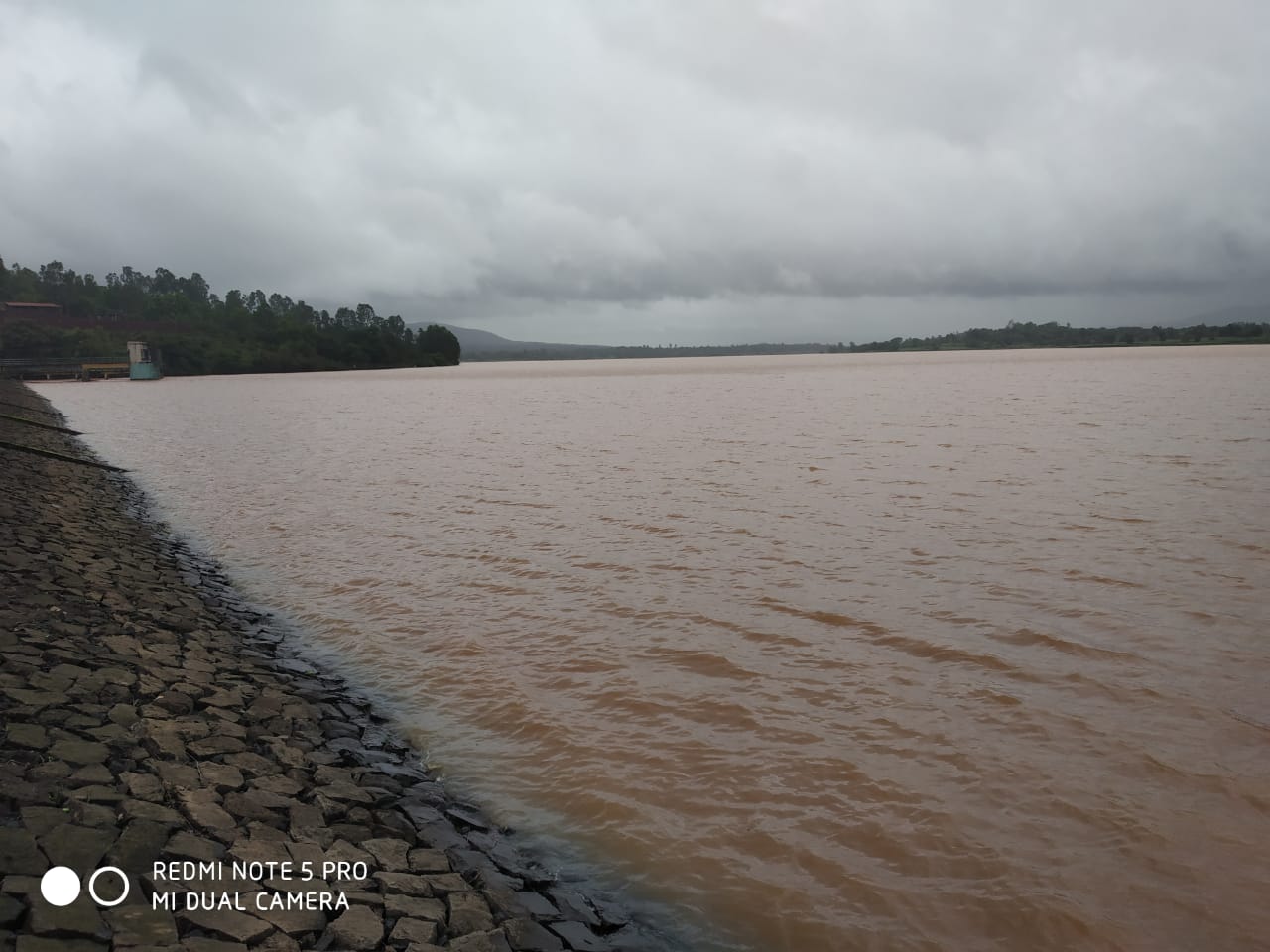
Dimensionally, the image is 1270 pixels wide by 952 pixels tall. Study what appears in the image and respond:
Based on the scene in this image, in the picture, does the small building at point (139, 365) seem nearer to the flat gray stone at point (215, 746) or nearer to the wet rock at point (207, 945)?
the flat gray stone at point (215, 746)


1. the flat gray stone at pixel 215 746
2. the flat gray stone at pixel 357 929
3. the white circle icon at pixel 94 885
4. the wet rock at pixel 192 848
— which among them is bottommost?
the flat gray stone at pixel 357 929

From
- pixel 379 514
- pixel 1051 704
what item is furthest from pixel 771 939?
pixel 379 514

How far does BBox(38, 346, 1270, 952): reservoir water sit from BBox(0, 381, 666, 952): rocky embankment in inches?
34.0

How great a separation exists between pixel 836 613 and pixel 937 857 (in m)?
5.67

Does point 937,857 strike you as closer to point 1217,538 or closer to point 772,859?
point 772,859

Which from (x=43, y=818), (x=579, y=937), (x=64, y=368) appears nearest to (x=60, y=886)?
(x=43, y=818)

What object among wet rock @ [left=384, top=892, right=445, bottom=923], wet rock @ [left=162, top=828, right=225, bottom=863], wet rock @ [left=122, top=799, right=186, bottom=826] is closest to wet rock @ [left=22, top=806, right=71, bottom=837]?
wet rock @ [left=122, top=799, right=186, bottom=826]

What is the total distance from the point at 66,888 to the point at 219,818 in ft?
4.04

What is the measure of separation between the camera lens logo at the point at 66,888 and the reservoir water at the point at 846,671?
10.7 feet

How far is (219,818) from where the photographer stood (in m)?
5.56

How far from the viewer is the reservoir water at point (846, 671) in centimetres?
609

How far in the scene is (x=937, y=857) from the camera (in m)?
6.32

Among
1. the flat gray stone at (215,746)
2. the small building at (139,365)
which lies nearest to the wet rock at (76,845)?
the flat gray stone at (215,746)

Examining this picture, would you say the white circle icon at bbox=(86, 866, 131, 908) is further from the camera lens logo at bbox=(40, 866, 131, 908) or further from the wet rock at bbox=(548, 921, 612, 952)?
the wet rock at bbox=(548, 921, 612, 952)
